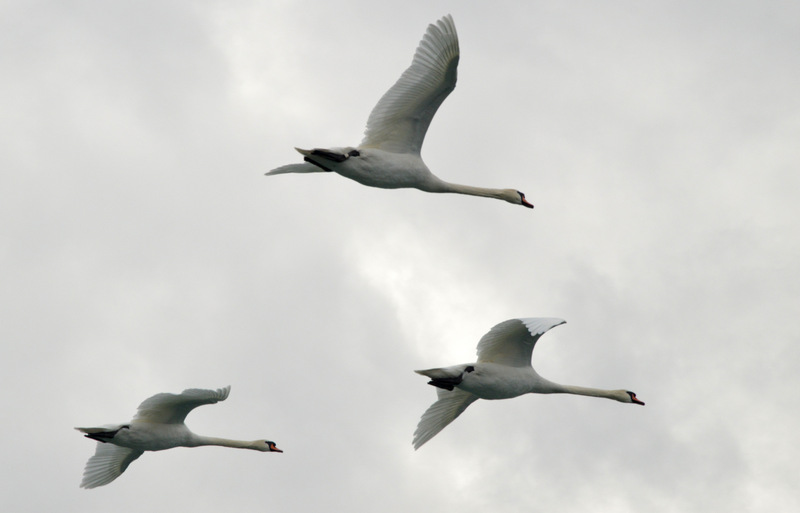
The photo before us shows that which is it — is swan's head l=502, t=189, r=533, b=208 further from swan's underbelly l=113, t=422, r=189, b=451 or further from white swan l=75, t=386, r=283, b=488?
swan's underbelly l=113, t=422, r=189, b=451

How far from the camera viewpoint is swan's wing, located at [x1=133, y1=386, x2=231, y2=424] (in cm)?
2905

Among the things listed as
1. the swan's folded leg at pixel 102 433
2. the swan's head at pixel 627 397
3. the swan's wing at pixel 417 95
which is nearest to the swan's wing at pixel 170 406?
the swan's folded leg at pixel 102 433

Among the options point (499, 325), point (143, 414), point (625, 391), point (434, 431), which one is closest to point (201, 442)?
point (143, 414)

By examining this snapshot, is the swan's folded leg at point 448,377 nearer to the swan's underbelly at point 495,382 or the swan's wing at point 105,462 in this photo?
the swan's underbelly at point 495,382

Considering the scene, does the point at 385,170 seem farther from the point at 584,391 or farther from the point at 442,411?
the point at 584,391

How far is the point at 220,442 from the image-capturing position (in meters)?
32.4

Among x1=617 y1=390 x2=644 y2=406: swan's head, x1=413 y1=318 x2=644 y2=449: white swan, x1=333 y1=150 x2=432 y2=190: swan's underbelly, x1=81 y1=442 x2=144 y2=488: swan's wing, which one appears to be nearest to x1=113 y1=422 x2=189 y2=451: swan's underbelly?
x1=81 y1=442 x2=144 y2=488: swan's wing

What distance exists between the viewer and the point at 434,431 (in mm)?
31750

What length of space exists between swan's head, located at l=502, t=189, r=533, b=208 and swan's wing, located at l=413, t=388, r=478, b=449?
421 cm

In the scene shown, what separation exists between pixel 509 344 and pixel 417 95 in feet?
18.4

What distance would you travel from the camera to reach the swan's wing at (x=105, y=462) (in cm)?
3225

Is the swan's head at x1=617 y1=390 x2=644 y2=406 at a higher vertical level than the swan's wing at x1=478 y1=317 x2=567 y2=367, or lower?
higher

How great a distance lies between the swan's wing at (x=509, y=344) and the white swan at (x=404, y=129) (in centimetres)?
314

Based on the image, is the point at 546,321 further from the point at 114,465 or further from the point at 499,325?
the point at 114,465
